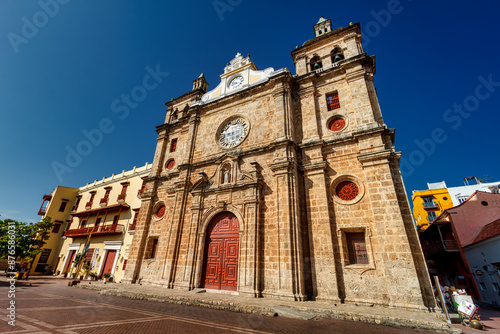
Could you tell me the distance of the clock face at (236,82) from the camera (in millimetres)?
16473

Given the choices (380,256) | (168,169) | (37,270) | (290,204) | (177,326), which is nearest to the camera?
(177,326)

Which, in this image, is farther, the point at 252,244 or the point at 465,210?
the point at 465,210

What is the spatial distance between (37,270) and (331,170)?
33216 mm

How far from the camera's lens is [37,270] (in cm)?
2436

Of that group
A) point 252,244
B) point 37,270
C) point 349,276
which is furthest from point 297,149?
point 37,270

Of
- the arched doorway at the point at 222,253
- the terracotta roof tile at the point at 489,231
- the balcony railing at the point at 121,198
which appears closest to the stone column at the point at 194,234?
the arched doorway at the point at 222,253

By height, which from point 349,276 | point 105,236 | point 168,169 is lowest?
point 349,276

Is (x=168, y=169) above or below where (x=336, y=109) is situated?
below

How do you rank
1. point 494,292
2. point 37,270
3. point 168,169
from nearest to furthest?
1. point 494,292
2. point 168,169
3. point 37,270

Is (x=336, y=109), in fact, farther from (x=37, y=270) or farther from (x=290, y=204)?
(x=37, y=270)

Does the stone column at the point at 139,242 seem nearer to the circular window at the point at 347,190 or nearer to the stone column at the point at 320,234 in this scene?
the stone column at the point at 320,234

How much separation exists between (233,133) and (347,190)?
807 centimetres

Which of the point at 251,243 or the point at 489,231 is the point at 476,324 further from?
the point at 489,231

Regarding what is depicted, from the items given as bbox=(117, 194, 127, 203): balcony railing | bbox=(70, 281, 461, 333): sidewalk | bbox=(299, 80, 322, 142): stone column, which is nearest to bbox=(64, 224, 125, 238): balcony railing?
bbox=(117, 194, 127, 203): balcony railing
